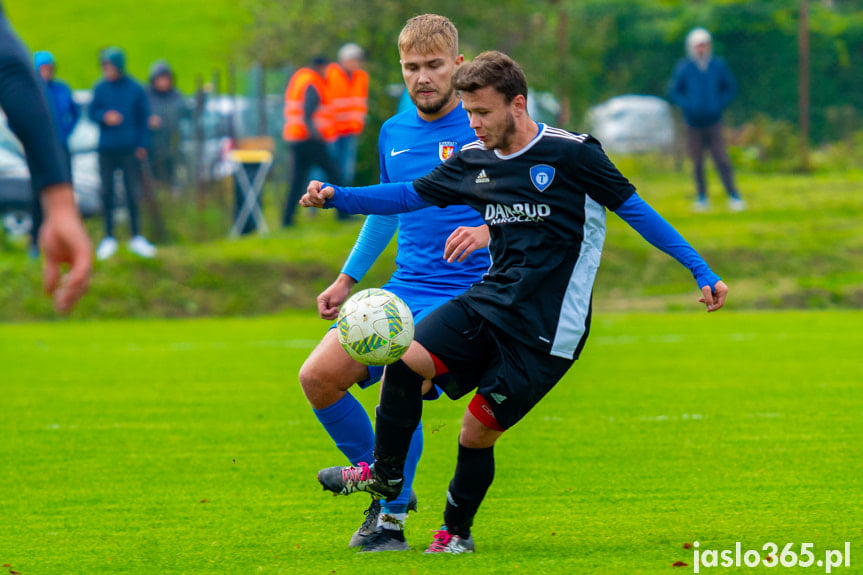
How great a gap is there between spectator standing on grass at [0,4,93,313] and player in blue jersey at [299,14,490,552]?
7.96 ft

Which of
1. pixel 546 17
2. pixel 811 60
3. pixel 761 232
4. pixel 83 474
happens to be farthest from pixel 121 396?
pixel 811 60

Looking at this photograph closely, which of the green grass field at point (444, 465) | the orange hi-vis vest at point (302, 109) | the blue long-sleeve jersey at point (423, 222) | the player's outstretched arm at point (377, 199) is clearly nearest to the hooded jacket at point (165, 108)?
the orange hi-vis vest at point (302, 109)

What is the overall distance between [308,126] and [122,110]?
2.64 metres

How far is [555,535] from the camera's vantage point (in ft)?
17.4

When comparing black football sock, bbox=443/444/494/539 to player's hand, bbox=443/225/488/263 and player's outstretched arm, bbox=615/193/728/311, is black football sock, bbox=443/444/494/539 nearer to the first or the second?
player's hand, bbox=443/225/488/263

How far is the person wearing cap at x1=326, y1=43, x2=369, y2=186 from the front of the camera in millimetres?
17938

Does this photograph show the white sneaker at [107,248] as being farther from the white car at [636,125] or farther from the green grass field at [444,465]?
the white car at [636,125]

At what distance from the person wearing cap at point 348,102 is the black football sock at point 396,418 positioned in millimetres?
12886

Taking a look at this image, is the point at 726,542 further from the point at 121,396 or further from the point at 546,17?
the point at 546,17

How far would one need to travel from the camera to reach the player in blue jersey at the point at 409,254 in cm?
516

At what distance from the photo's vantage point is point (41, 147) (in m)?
2.71

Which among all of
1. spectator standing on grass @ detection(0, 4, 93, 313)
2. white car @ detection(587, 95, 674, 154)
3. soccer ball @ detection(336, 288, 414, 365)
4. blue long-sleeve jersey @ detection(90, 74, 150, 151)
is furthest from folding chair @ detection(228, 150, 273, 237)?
spectator standing on grass @ detection(0, 4, 93, 313)

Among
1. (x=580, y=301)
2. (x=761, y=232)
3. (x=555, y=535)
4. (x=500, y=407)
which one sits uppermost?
(x=580, y=301)

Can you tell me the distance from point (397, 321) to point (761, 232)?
551 inches
